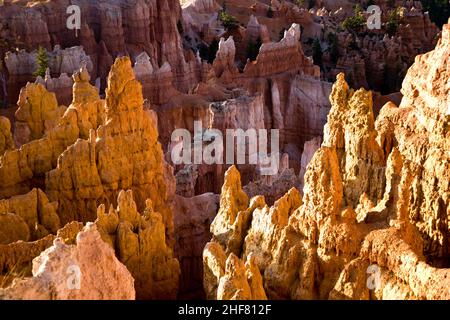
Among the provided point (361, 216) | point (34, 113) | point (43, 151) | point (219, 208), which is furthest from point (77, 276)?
point (34, 113)

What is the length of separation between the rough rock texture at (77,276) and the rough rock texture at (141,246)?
4.49m

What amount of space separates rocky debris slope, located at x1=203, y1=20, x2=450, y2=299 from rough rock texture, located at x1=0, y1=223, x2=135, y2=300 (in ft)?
7.10

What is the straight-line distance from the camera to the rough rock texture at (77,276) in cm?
941

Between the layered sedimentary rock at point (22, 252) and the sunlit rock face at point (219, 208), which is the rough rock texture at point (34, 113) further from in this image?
the layered sedimentary rock at point (22, 252)

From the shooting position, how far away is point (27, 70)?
3459 centimetres

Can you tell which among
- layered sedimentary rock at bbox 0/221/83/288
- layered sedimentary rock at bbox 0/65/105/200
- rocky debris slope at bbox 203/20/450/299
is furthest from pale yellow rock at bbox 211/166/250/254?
layered sedimentary rock at bbox 0/65/105/200

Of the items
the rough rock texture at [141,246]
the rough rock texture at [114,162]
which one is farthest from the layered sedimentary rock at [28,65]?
the rough rock texture at [141,246]

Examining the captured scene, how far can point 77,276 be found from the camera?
991 cm

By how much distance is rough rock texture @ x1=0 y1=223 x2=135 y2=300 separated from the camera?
9.41m

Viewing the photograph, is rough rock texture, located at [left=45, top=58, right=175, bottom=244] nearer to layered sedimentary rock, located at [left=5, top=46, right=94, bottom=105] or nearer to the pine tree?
the pine tree

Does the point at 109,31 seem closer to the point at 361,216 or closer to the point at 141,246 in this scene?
the point at 141,246

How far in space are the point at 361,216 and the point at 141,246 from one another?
468 centimetres
